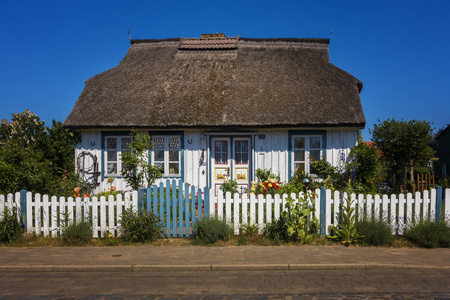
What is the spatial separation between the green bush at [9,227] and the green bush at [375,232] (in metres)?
8.15

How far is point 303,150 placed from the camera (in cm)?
1326

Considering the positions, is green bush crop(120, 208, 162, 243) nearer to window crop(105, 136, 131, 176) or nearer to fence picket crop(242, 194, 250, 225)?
fence picket crop(242, 194, 250, 225)

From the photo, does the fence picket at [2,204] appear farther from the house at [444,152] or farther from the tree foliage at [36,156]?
the house at [444,152]

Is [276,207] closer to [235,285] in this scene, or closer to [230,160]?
[235,285]

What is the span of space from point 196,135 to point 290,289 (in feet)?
28.2

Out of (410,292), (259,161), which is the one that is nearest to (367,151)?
(259,161)

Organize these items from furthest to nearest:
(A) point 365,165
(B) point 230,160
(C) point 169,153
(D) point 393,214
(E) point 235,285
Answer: (C) point 169,153 → (B) point 230,160 → (A) point 365,165 → (D) point 393,214 → (E) point 235,285

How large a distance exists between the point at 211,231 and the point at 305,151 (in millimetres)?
6448

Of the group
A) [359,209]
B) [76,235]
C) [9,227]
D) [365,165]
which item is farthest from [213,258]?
[365,165]

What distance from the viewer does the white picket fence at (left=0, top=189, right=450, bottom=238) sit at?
27.5 ft

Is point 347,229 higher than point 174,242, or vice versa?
point 347,229

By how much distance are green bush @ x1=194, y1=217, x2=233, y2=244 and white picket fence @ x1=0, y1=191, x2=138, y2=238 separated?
5.64 feet

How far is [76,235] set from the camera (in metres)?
8.19

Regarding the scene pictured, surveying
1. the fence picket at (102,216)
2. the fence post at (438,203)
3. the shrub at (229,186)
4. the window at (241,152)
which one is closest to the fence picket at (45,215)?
the fence picket at (102,216)
